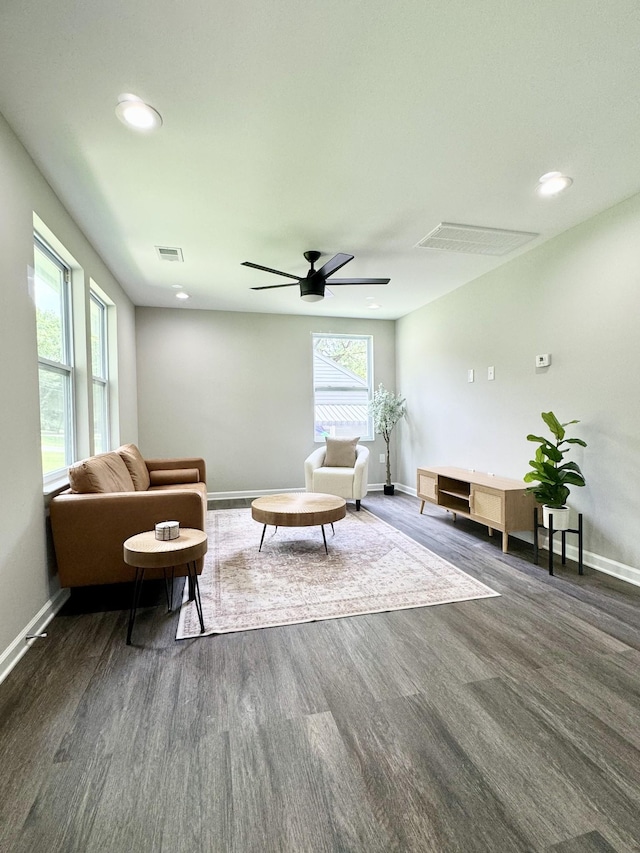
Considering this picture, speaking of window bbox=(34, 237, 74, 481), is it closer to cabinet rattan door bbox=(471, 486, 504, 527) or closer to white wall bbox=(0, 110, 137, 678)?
white wall bbox=(0, 110, 137, 678)

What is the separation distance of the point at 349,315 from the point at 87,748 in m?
5.58

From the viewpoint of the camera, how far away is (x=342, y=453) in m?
5.27

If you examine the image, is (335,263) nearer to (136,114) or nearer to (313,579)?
(136,114)

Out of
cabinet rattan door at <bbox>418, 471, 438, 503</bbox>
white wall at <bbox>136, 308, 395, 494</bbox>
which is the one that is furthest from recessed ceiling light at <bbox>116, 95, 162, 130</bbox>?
cabinet rattan door at <bbox>418, 471, 438, 503</bbox>

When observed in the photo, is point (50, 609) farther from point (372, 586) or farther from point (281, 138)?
point (281, 138)

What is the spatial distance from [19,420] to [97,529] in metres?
0.78

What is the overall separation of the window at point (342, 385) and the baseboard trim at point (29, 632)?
407 cm

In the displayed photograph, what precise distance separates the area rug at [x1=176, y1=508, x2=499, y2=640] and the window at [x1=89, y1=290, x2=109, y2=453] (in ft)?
4.98

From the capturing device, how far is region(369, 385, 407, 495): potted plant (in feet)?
19.8

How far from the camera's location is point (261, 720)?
1591 millimetres

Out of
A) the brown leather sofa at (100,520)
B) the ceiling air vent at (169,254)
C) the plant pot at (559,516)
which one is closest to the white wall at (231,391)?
the ceiling air vent at (169,254)

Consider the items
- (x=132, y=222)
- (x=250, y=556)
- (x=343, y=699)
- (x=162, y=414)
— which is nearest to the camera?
(x=343, y=699)

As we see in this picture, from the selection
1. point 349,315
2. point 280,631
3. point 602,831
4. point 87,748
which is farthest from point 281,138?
point 349,315

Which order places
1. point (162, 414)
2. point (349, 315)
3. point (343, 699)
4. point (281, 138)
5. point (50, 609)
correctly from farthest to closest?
point (349, 315), point (162, 414), point (50, 609), point (281, 138), point (343, 699)
